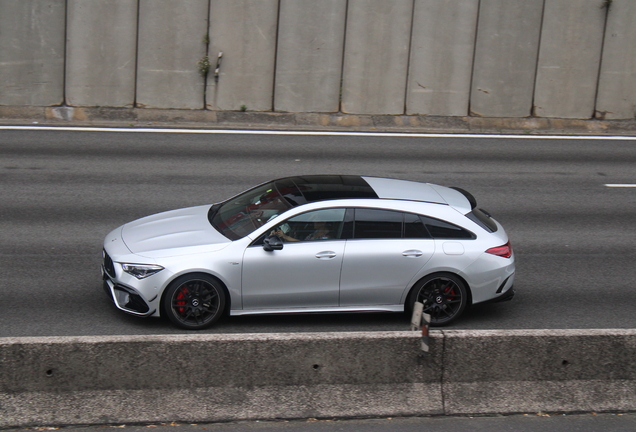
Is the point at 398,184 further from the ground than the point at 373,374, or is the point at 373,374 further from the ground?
the point at 398,184

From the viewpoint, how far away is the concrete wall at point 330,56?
1783 cm

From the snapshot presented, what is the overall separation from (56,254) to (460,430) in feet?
19.8

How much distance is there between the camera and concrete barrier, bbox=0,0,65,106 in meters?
17.7

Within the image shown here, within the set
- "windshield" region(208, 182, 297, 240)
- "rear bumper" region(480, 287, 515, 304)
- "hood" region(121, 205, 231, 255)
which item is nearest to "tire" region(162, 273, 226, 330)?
"hood" region(121, 205, 231, 255)

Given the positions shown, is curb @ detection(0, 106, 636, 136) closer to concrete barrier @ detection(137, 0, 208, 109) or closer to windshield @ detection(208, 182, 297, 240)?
concrete barrier @ detection(137, 0, 208, 109)

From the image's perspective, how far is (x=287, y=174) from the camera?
44.8 feet

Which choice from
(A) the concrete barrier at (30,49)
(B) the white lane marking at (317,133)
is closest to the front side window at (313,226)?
(B) the white lane marking at (317,133)

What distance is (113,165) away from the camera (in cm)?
1373

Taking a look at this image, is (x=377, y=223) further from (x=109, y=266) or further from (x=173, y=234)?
(x=109, y=266)

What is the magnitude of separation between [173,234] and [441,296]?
2.95m

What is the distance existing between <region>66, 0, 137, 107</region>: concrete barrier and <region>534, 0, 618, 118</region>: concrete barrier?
10.9m

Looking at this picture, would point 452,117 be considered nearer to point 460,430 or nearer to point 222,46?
point 222,46

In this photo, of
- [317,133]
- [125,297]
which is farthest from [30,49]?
[125,297]

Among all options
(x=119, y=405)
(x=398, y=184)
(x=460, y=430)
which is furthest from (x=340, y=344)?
(x=398, y=184)
